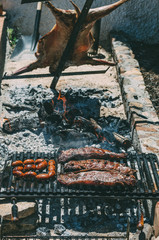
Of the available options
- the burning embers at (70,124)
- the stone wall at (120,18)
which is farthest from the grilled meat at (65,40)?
the stone wall at (120,18)

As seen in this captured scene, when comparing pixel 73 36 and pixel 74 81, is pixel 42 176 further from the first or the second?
pixel 74 81

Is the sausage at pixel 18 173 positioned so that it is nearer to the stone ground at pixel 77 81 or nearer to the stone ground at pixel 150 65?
the stone ground at pixel 77 81

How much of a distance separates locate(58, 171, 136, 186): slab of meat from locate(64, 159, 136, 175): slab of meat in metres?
0.10

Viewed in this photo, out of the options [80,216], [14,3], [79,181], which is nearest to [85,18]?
[79,181]

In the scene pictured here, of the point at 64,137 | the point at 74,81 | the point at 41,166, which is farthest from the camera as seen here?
the point at 74,81

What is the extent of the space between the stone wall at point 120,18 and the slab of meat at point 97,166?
6.45 m

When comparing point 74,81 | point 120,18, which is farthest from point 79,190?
point 120,18

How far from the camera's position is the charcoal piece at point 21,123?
21.6ft

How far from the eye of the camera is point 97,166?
5000 mm

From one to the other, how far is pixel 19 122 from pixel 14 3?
549 cm

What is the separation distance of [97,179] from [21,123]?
8.54ft

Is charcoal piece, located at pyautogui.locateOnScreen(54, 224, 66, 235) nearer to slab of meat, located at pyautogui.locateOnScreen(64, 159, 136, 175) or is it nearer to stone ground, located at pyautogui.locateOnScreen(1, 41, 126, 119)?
slab of meat, located at pyautogui.locateOnScreen(64, 159, 136, 175)

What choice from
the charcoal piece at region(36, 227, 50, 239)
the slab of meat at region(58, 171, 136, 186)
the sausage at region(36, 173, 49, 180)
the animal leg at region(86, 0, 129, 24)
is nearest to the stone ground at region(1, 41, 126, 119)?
the animal leg at region(86, 0, 129, 24)

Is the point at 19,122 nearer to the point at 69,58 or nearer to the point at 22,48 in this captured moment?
the point at 69,58
